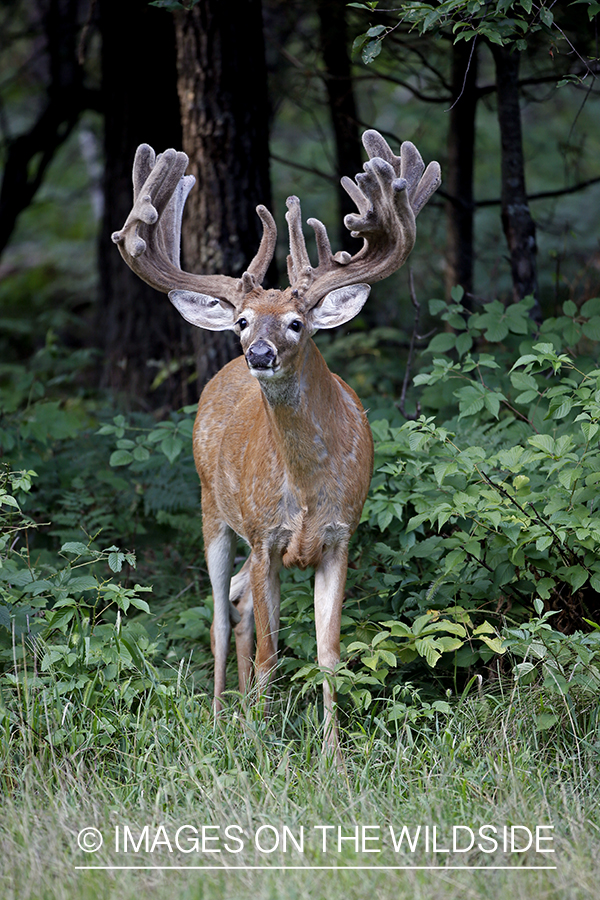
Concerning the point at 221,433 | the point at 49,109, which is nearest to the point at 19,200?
the point at 49,109

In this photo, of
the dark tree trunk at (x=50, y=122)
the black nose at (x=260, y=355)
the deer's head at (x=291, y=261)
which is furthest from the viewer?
the dark tree trunk at (x=50, y=122)

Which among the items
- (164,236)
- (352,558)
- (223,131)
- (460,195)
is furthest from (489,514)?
(460,195)

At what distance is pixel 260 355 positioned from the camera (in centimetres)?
385

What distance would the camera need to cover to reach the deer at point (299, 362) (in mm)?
4172

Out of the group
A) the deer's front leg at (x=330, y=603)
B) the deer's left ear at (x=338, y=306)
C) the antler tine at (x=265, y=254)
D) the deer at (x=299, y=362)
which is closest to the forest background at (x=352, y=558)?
the deer's front leg at (x=330, y=603)

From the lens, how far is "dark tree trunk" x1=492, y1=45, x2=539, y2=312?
649 cm

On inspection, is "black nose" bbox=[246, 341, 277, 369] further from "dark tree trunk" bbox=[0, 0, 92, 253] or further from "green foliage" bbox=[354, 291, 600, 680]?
"dark tree trunk" bbox=[0, 0, 92, 253]

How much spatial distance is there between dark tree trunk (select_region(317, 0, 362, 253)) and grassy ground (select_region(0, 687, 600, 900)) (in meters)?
5.11

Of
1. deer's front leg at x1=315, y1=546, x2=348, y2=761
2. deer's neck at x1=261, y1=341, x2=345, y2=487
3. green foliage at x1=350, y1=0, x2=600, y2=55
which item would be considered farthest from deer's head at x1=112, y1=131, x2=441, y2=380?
deer's front leg at x1=315, y1=546, x2=348, y2=761

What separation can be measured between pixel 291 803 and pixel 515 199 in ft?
15.3

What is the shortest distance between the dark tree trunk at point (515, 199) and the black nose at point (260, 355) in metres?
3.19

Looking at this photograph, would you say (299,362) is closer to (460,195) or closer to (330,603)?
(330,603)

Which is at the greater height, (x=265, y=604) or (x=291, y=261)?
(x=291, y=261)

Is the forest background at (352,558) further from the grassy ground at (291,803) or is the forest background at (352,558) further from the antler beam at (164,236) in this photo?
the antler beam at (164,236)
